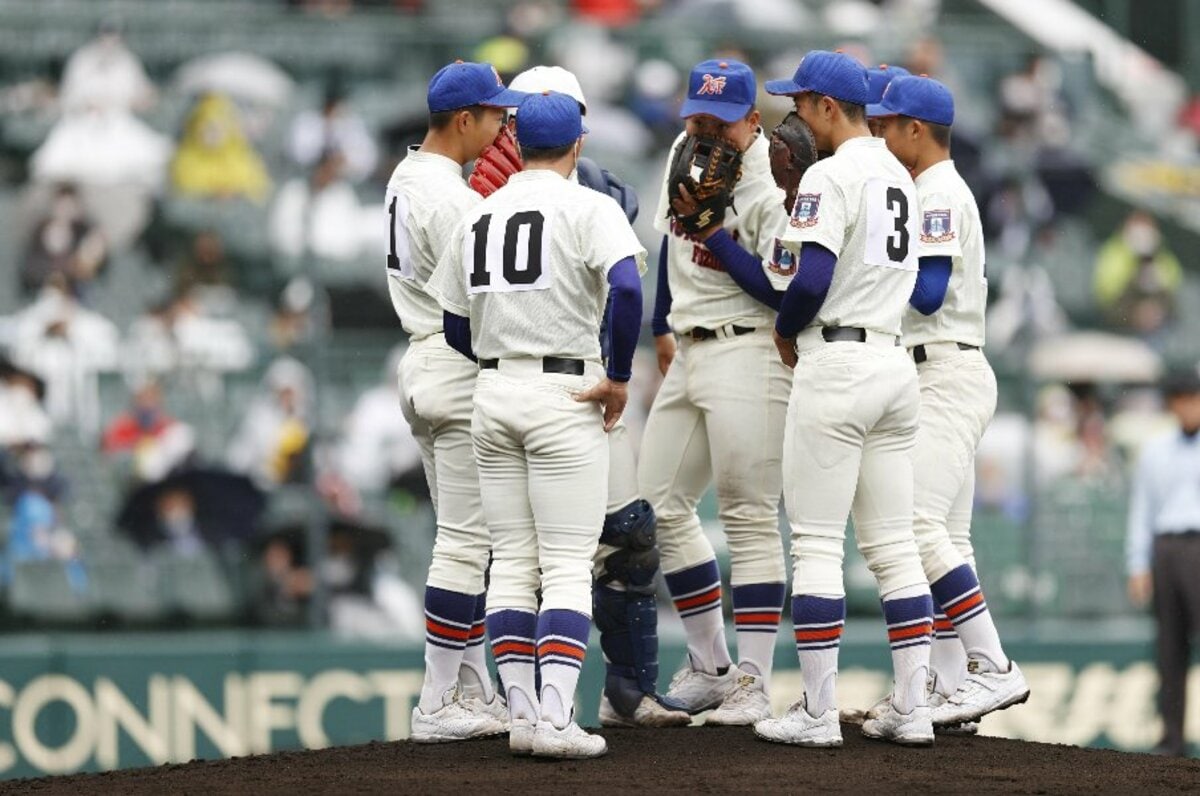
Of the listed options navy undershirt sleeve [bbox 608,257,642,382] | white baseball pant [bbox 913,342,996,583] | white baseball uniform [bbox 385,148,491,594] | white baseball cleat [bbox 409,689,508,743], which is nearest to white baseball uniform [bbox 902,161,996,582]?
white baseball pant [bbox 913,342,996,583]

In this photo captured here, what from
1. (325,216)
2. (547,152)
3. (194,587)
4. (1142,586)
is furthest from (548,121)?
(325,216)

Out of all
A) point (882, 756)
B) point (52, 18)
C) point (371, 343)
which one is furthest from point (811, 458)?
point (52, 18)

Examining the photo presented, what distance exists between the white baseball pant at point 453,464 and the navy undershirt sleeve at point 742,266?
0.92m

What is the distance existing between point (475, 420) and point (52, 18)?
7457 millimetres

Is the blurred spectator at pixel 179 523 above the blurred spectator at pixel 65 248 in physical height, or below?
below

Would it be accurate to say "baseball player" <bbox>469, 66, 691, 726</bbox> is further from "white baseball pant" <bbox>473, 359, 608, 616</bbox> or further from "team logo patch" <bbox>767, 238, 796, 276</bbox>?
"team logo patch" <bbox>767, 238, 796, 276</bbox>

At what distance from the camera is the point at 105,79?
43.5 ft

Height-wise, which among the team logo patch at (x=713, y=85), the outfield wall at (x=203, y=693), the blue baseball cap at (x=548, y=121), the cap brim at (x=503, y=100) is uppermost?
the team logo patch at (x=713, y=85)

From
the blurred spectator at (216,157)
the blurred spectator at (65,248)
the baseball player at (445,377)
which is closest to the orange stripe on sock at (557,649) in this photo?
the baseball player at (445,377)

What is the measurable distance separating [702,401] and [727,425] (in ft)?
0.44

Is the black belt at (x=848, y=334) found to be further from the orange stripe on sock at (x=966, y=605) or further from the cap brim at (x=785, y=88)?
the orange stripe on sock at (x=966, y=605)

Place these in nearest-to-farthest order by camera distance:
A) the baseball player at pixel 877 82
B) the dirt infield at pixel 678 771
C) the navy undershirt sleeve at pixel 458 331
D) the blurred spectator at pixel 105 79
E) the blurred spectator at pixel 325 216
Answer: the dirt infield at pixel 678 771, the navy undershirt sleeve at pixel 458 331, the baseball player at pixel 877 82, the blurred spectator at pixel 325 216, the blurred spectator at pixel 105 79

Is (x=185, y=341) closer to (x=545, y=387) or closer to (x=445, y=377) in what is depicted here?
(x=445, y=377)

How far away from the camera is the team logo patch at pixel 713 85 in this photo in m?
7.28
